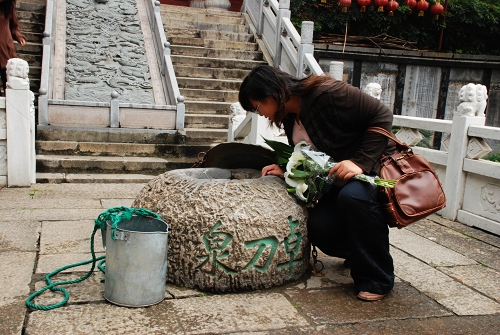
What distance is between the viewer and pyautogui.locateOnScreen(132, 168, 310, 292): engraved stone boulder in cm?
319

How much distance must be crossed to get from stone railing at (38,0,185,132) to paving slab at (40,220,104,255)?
3.60 metres

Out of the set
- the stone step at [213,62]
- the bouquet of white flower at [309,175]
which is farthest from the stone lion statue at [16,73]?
the stone step at [213,62]

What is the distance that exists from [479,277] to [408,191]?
51.9 inches

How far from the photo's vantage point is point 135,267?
9.55ft

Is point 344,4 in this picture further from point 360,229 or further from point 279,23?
point 360,229

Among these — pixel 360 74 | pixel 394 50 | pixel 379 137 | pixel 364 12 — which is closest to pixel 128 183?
pixel 379 137

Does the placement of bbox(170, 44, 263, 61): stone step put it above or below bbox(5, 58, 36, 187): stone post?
above

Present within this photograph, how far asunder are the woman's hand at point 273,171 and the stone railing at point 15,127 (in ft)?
12.4

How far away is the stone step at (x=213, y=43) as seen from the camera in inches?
444

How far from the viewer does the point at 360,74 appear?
1248 centimetres

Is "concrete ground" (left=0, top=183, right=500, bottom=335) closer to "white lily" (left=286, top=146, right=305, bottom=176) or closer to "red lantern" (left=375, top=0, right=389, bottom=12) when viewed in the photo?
"white lily" (left=286, top=146, right=305, bottom=176)

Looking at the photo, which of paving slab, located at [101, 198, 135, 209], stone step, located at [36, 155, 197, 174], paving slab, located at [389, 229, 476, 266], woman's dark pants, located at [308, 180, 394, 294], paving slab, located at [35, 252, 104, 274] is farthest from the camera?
stone step, located at [36, 155, 197, 174]

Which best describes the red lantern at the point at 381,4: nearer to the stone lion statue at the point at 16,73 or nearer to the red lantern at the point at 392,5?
the red lantern at the point at 392,5

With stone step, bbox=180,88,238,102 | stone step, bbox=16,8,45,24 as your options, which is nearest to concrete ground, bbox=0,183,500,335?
stone step, bbox=180,88,238,102
